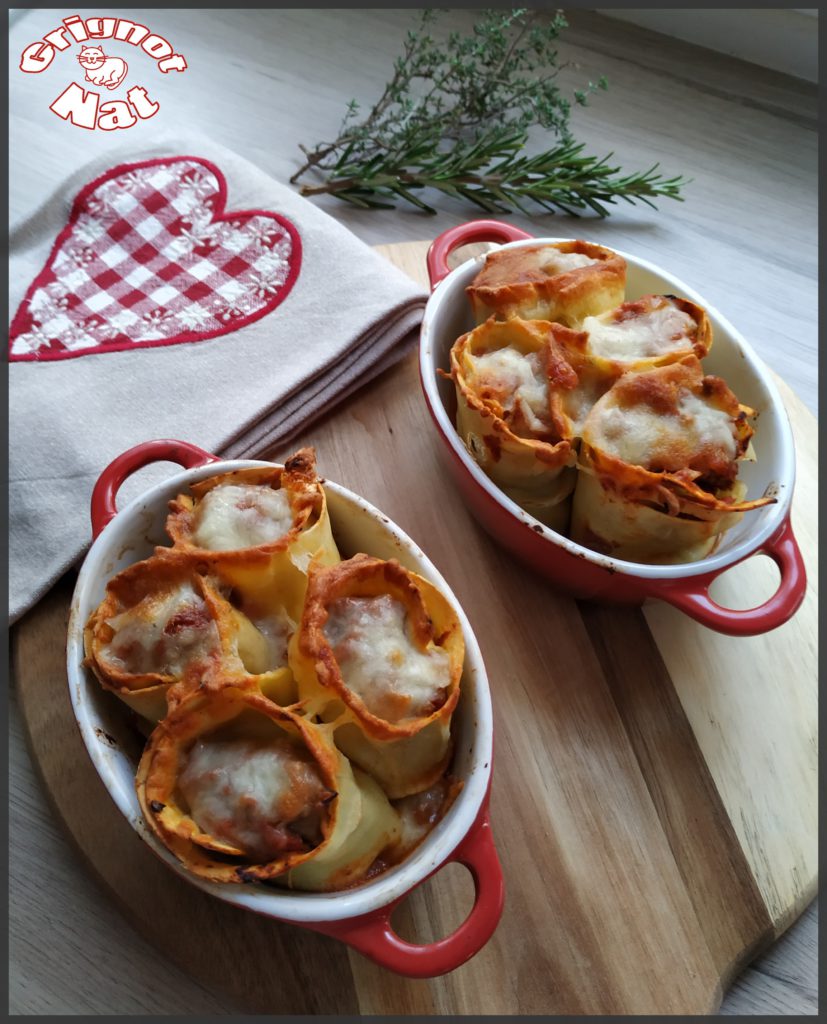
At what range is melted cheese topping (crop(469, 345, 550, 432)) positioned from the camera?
0.86 meters

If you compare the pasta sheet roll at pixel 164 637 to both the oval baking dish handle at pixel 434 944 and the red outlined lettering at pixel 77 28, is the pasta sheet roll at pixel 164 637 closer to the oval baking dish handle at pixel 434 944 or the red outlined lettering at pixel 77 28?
the oval baking dish handle at pixel 434 944

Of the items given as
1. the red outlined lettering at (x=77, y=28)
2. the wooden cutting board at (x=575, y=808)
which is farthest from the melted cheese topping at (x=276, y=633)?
the red outlined lettering at (x=77, y=28)

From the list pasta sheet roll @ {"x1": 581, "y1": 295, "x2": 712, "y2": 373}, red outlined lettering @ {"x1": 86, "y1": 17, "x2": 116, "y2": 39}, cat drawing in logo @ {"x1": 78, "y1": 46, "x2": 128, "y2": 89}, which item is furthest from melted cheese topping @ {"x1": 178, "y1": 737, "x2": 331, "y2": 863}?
red outlined lettering @ {"x1": 86, "y1": 17, "x2": 116, "y2": 39}

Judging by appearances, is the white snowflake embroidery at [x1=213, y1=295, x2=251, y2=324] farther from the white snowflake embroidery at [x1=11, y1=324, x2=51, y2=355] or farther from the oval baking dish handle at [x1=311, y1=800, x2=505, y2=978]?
the oval baking dish handle at [x1=311, y1=800, x2=505, y2=978]

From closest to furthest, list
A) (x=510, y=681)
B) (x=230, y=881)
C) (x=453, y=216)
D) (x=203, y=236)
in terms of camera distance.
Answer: (x=230, y=881)
(x=510, y=681)
(x=203, y=236)
(x=453, y=216)

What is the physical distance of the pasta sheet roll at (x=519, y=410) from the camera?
2.77ft

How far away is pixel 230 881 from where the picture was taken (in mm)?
629

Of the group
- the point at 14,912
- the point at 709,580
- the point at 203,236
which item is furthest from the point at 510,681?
the point at 203,236

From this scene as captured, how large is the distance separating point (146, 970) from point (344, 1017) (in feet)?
0.58

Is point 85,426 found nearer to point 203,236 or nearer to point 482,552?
point 203,236

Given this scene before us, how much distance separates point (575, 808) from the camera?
831 millimetres

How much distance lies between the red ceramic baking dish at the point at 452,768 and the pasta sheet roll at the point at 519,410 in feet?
0.46

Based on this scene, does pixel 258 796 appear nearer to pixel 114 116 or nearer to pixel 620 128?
pixel 114 116

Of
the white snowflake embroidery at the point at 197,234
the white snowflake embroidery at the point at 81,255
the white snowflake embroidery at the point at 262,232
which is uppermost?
the white snowflake embroidery at the point at 262,232
